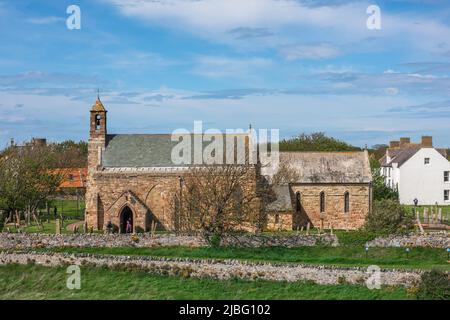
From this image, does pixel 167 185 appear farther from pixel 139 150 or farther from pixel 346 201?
pixel 346 201

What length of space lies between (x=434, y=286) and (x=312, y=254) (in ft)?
38.0

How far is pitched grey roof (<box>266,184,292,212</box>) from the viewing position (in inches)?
2180

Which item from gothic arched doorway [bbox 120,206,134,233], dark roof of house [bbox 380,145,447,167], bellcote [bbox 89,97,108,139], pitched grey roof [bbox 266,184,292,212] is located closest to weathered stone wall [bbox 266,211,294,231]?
pitched grey roof [bbox 266,184,292,212]

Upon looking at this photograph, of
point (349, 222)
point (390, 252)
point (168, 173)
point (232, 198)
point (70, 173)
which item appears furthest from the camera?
point (70, 173)

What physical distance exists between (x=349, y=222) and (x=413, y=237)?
13.9m

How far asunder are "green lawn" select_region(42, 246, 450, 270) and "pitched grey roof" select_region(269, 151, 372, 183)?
14725mm

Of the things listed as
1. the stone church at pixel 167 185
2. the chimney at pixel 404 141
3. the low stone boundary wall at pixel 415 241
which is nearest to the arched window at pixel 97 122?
the stone church at pixel 167 185

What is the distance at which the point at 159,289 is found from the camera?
36.2m

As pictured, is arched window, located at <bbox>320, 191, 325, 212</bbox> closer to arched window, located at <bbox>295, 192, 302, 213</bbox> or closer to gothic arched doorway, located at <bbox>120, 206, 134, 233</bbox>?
arched window, located at <bbox>295, 192, 302, 213</bbox>

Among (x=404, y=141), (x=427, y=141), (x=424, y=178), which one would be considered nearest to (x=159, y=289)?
(x=424, y=178)

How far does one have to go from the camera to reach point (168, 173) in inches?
2148

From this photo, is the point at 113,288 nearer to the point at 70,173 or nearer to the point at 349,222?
the point at 349,222

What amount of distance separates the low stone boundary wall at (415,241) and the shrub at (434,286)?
1004cm
